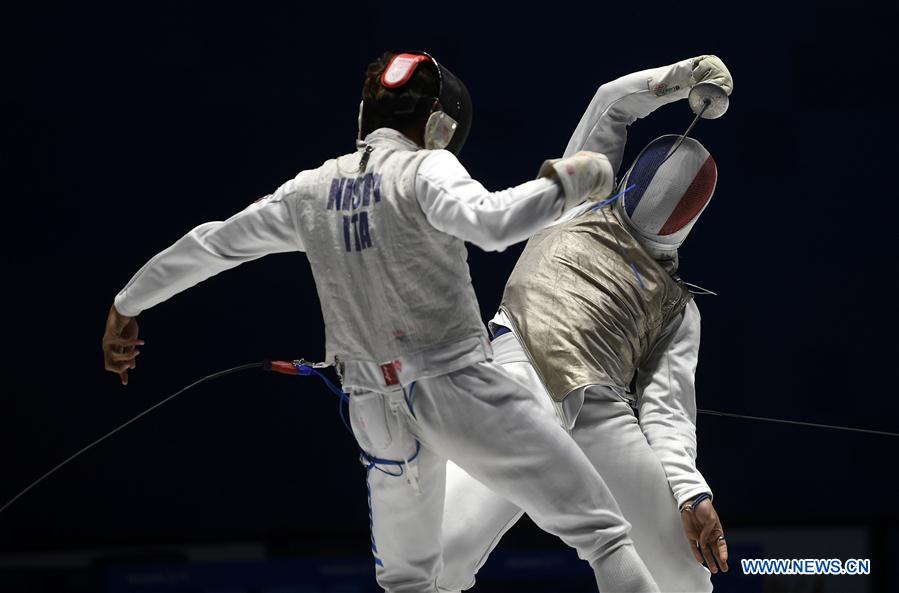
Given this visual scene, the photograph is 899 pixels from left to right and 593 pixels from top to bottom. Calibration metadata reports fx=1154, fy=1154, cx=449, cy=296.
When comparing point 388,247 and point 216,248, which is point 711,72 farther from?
point 216,248

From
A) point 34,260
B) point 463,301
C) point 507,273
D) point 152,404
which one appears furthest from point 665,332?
point 34,260

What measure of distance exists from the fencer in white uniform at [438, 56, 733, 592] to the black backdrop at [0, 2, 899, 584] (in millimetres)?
812

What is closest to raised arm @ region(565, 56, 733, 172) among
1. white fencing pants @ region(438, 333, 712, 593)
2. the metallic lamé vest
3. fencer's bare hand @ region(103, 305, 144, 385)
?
the metallic lamé vest

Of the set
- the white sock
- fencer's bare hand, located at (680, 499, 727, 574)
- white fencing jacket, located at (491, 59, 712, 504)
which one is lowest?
fencer's bare hand, located at (680, 499, 727, 574)

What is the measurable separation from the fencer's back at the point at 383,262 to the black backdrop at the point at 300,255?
1235 millimetres

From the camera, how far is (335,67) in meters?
2.81

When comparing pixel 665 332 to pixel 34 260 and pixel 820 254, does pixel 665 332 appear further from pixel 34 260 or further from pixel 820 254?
pixel 34 260

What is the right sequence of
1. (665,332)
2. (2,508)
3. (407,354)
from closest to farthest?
(407,354) → (665,332) → (2,508)

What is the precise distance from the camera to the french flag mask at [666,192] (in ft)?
6.79

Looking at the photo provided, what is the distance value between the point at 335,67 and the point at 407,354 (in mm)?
→ 1409

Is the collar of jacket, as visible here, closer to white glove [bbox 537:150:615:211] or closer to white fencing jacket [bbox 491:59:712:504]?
white glove [bbox 537:150:615:211]

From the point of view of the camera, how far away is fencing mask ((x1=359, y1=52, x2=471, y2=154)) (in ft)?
5.45

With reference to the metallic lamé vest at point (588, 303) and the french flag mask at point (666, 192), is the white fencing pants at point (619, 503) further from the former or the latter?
the french flag mask at point (666, 192)

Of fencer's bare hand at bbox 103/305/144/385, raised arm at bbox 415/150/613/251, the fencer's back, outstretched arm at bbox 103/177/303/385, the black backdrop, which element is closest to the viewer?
raised arm at bbox 415/150/613/251
